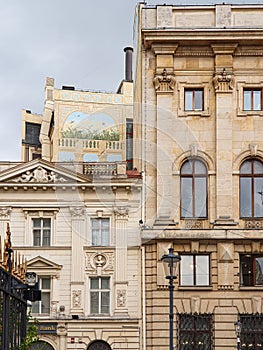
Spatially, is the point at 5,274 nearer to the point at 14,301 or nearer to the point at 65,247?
the point at 14,301

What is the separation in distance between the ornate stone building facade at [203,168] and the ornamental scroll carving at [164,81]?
0.15ft

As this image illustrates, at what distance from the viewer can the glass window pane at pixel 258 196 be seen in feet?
133

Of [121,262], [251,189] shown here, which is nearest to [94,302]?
[121,262]

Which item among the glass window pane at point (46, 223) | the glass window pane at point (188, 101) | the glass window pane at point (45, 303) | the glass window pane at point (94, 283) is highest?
the glass window pane at point (188, 101)

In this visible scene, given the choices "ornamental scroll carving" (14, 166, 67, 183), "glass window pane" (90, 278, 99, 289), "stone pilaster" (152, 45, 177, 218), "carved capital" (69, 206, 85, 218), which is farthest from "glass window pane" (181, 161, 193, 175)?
"glass window pane" (90, 278, 99, 289)

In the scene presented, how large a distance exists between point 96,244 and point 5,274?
2686 centimetres

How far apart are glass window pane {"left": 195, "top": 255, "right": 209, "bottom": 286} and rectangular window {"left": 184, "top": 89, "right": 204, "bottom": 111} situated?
699 cm

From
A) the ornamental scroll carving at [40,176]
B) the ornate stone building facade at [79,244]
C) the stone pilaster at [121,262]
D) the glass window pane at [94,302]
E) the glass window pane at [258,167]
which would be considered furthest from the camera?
the ornamental scroll carving at [40,176]

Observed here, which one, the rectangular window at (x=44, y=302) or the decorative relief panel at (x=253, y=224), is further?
the rectangular window at (x=44, y=302)

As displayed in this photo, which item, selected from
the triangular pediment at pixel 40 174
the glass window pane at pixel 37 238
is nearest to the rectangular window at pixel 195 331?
the glass window pane at pixel 37 238

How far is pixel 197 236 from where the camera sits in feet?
130

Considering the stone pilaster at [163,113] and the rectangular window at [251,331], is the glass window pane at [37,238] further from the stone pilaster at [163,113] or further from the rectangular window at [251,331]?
the rectangular window at [251,331]

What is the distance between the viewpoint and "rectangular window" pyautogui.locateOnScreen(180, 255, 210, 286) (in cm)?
3978

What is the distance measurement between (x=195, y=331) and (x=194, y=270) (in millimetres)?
2714
